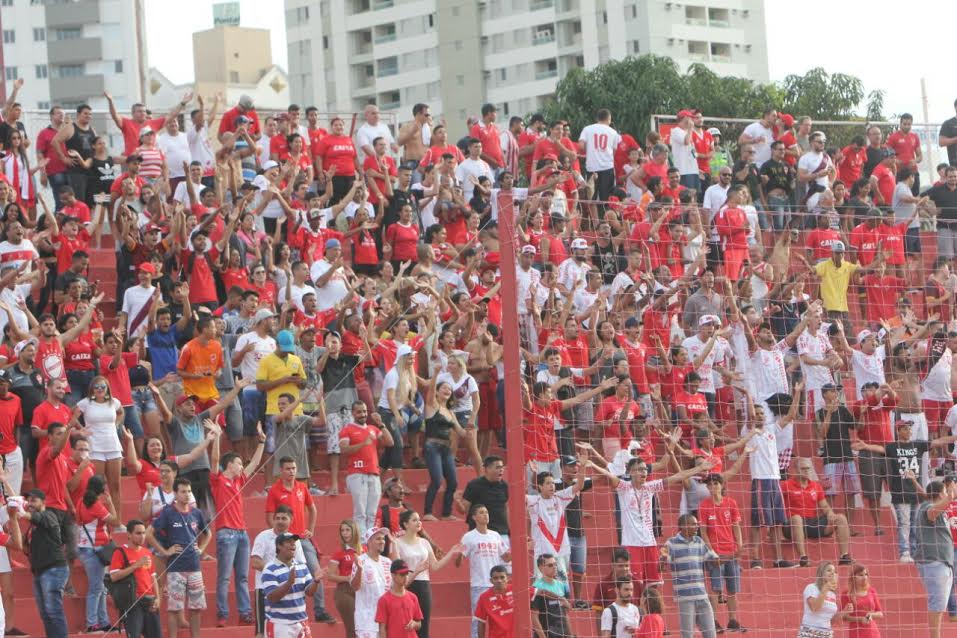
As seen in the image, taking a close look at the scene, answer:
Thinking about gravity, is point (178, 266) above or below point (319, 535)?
above

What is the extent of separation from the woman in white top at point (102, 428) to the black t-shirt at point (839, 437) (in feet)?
24.1

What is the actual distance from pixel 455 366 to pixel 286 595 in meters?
4.34

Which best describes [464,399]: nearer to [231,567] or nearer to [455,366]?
[455,366]

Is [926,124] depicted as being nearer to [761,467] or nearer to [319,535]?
[761,467]

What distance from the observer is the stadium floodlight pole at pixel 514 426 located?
43.0 ft

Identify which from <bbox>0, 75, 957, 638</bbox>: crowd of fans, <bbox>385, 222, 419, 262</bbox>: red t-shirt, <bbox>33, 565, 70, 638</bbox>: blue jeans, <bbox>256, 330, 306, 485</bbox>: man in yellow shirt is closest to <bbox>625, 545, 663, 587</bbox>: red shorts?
<bbox>0, 75, 957, 638</bbox>: crowd of fans

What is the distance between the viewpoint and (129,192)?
21547mm

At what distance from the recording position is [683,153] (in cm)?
2492

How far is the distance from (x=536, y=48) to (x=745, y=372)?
72.1 metres

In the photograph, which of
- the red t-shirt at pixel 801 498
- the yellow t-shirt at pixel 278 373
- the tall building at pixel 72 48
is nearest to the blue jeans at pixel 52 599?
the yellow t-shirt at pixel 278 373

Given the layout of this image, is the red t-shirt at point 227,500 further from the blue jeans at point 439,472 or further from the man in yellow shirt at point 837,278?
the man in yellow shirt at point 837,278

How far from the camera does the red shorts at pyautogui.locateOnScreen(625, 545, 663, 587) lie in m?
16.9

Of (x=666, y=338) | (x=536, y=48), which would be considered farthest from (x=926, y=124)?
(x=536, y=48)

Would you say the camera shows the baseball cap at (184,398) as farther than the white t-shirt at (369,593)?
Yes
